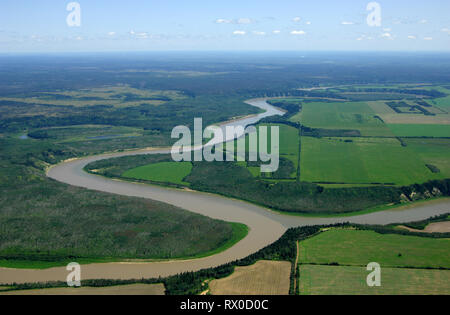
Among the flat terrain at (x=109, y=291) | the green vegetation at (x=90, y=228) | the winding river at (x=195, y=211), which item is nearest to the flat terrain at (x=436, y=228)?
the winding river at (x=195, y=211)

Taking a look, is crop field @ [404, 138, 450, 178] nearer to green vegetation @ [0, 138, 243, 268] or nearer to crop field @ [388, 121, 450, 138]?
crop field @ [388, 121, 450, 138]

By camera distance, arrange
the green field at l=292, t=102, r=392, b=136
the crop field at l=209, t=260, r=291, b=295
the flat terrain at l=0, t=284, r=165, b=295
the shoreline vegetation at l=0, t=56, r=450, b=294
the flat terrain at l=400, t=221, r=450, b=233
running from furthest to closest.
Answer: the green field at l=292, t=102, r=392, b=136 → the flat terrain at l=400, t=221, r=450, b=233 → the shoreline vegetation at l=0, t=56, r=450, b=294 → the flat terrain at l=0, t=284, r=165, b=295 → the crop field at l=209, t=260, r=291, b=295

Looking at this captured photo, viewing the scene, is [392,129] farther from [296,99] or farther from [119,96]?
[119,96]

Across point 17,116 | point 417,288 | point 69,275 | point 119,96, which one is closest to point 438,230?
point 417,288

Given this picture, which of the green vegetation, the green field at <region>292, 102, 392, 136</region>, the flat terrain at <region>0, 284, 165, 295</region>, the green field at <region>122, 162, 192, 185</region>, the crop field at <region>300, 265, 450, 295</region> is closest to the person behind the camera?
the crop field at <region>300, 265, 450, 295</region>

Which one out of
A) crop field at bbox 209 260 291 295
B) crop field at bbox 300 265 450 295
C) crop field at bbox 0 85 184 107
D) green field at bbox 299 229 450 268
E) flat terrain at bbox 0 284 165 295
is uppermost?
crop field at bbox 0 85 184 107

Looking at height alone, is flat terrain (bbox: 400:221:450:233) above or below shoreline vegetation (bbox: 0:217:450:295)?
above

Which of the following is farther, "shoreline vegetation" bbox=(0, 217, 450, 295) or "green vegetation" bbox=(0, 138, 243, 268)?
"green vegetation" bbox=(0, 138, 243, 268)

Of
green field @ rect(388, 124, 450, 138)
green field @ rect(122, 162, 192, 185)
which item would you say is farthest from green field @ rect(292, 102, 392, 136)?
green field @ rect(122, 162, 192, 185)
